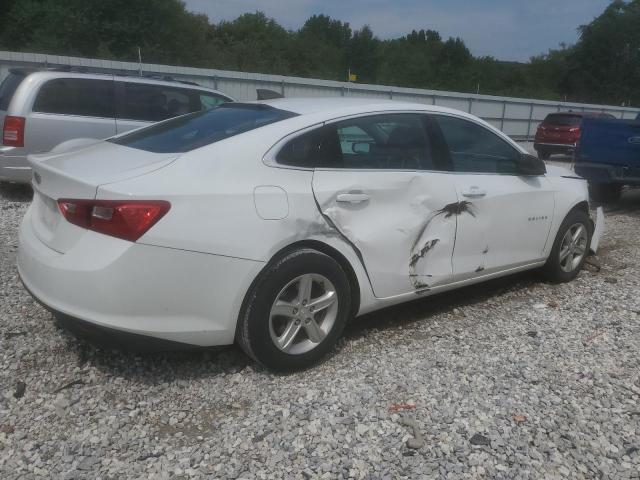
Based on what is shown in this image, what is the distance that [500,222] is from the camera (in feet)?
13.6

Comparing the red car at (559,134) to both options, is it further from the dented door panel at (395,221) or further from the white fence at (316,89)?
the dented door panel at (395,221)

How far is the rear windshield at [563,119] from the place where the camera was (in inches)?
750

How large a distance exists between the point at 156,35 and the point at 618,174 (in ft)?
119

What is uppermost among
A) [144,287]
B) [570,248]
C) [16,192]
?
[144,287]

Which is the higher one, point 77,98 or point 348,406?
point 77,98

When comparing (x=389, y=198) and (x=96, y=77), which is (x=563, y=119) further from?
(x=389, y=198)

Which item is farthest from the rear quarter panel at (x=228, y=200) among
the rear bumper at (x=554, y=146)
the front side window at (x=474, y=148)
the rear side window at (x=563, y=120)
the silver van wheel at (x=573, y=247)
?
the rear side window at (x=563, y=120)

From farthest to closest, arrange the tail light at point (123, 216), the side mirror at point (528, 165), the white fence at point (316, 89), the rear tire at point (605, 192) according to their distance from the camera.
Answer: the white fence at point (316, 89), the rear tire at point (605, 192), the side mirror at point (528, 165), the tail light at point (123, 216)

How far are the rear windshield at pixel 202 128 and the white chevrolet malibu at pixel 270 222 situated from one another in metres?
0.02

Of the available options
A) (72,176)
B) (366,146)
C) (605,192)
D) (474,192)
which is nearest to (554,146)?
(605,192)

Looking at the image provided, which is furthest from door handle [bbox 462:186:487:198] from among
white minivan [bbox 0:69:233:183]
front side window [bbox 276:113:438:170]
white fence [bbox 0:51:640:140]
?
white fence [bbox 0:51:640:140]

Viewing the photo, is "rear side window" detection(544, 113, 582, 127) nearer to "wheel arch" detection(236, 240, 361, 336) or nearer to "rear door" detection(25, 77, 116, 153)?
"rear door" detection(25, 77, 116, 153)

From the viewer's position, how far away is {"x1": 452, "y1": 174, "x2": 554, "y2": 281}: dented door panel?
392 centimetres

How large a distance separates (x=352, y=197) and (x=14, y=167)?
17.1 feet
